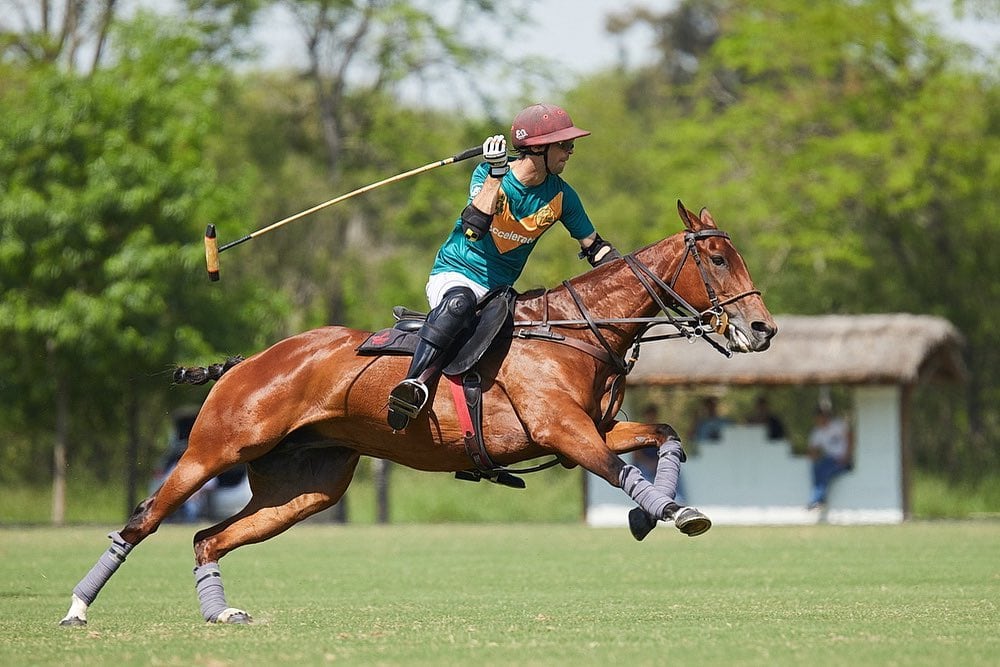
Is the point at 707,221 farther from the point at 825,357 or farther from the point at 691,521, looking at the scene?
the point at 825,357

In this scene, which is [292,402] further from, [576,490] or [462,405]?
[576,490]

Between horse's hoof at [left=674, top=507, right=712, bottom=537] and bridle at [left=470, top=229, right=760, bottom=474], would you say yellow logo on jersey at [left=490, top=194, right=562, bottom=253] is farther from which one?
horse's hoof at [left=674, top=507, right=712, bottom=537]

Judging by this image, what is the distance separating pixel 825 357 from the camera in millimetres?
29547

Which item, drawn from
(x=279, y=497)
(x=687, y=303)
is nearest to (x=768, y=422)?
(x=687, y=303)

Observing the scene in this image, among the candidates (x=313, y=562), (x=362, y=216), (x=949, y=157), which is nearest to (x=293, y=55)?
(x=362, y=216)

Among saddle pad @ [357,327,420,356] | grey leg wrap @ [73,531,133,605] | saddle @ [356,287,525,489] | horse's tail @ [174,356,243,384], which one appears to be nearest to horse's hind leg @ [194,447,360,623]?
grey leg wrap @ [73,531,133,605]

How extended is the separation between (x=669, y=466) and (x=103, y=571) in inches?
162

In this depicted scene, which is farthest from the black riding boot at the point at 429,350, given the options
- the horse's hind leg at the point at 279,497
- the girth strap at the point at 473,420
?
the horse's hind leg at the point at 279,497

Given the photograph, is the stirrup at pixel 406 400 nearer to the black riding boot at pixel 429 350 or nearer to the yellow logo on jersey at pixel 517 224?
the black riding boot at pixel 429 350

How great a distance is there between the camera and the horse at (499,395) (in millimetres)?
10719

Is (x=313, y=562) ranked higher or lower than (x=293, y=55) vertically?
lower

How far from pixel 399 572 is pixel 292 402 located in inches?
241

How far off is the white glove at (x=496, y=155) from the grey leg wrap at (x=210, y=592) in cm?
345

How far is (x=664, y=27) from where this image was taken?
69.2m
